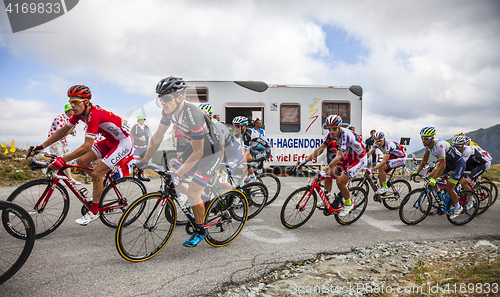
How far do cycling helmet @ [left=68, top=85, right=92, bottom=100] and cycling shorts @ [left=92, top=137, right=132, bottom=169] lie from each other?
2.72 ft

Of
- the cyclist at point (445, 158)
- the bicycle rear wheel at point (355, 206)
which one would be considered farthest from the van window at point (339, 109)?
the bicycle rear wheel at point (355, 206)

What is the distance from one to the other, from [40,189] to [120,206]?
1157mm

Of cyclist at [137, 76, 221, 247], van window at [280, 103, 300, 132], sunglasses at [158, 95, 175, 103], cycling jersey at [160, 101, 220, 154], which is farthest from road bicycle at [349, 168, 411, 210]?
sunglasses at [158, 95, 175, 103]

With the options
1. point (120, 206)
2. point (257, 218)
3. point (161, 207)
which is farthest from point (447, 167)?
point (120, 206)

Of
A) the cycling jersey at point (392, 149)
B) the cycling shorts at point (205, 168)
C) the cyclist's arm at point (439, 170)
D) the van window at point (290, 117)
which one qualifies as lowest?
the cyclist's arm at point (439, 170)

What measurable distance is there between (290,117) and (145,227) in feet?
30.0

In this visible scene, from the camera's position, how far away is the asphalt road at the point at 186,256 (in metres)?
2.85

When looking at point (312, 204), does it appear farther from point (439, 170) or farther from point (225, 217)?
point (439, 170)

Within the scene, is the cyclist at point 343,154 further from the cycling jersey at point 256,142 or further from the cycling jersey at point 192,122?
the cycling jersey at point 192,122

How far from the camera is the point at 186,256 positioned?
12.0 feet

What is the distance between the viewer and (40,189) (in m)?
4.10

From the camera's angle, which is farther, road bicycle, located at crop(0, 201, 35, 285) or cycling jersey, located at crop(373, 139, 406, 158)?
cycling jersey, located at crop(373, 139, 406, 158)

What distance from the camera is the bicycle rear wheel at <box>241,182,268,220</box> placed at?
5.63m

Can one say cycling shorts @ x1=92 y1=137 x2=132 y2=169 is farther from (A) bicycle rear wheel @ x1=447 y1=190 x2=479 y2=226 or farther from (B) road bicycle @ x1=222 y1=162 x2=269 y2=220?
(A) bicycle rear wheel @ x1=447 y1=190 x2=479 y2=226
